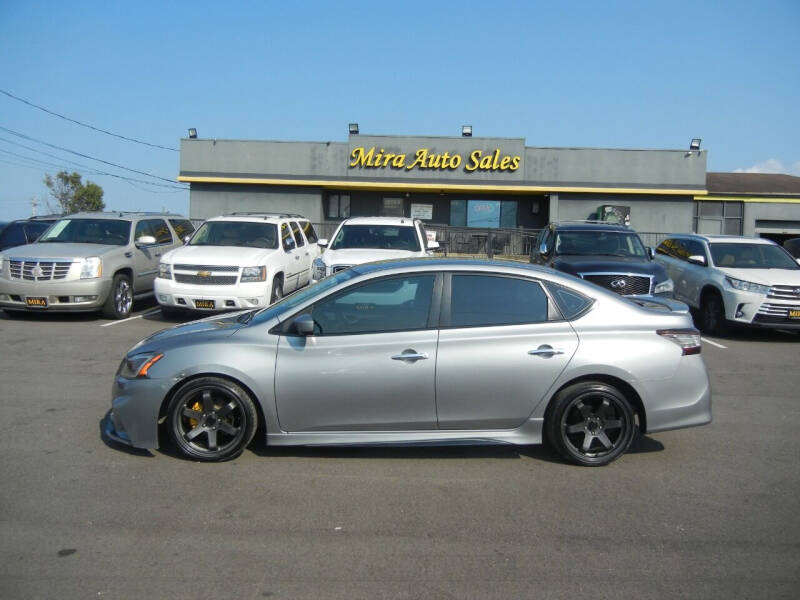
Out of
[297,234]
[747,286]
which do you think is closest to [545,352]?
[747,286]

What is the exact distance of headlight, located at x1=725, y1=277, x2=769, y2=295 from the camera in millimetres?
11938

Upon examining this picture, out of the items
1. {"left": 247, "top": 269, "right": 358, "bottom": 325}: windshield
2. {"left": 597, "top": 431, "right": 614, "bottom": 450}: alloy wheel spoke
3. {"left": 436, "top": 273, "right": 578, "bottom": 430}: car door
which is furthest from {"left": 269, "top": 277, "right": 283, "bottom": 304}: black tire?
{"left": 597, "top": 431, "right": 614, "bottom": 450}: alloy wheel spoke

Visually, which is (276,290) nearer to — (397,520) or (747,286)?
(747,286)

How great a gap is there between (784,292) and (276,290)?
8.51 metres

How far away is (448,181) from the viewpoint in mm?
31875

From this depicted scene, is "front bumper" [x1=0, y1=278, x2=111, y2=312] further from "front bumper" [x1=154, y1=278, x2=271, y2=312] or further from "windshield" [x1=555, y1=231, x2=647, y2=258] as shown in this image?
"windshield" [x1=555, y1=231, x2=647, y2=258]

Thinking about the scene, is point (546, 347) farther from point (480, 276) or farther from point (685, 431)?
point (685, 431)

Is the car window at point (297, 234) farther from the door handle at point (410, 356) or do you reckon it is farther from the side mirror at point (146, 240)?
the door handle at point (410, 356)

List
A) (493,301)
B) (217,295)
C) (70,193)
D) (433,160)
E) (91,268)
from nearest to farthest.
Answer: (493,301) < (217,295) < (91,268) < (433,160) < (70,193)

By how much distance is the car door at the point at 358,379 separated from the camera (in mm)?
5469

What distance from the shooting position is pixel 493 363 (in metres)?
5.53

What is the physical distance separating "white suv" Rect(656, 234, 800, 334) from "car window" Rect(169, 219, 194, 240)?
408 inches

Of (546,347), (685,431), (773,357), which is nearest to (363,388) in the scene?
(546,347)

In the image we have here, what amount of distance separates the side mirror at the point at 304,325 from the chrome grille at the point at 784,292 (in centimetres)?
925
